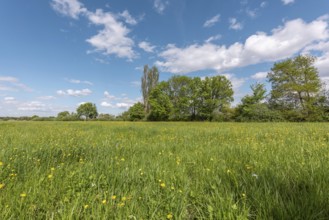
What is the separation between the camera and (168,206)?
1.94 meters

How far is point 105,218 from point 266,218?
58.4 inches

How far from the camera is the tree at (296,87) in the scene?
38.1m

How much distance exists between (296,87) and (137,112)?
47681 mm

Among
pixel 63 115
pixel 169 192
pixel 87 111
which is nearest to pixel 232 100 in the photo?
pixel 169 192

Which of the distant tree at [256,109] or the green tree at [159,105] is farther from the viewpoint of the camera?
the green tree at [159,105]

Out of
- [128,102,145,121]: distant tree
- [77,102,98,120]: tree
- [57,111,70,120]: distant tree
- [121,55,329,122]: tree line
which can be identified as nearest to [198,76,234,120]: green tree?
[121,55,329,122]: tree line

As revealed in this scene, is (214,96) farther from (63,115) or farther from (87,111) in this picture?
(63,115)

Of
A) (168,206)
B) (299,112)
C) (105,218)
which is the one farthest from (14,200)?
(299,112)

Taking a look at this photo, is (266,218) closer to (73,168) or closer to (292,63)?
(73,168)

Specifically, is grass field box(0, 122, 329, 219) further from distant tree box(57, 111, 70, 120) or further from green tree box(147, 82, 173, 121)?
distant tree box(57, 111, 70, 120)

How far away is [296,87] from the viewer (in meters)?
38.5

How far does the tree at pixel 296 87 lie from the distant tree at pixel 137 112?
135ft

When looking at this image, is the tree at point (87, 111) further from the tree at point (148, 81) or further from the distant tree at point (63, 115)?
the tree at point (148, 81)

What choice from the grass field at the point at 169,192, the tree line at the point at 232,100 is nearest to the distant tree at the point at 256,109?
the tree line at the point at 232,100
